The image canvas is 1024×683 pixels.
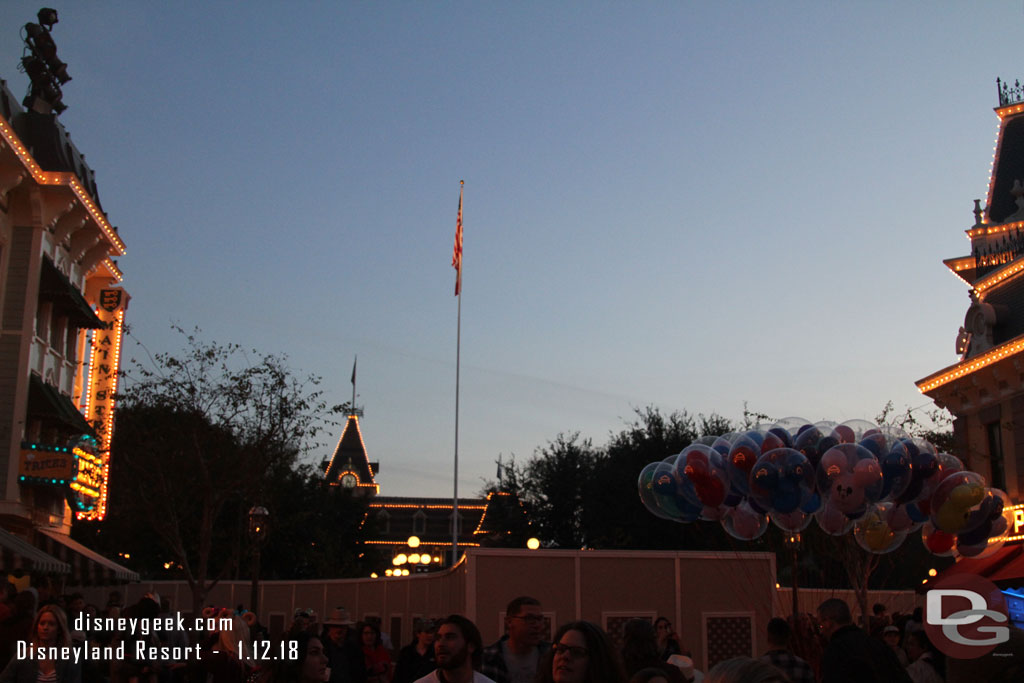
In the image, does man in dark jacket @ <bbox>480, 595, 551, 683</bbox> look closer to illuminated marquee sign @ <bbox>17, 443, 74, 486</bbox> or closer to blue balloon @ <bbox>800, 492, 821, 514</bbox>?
blue balloon @ <bbox>800, 492, 821, 514</bbox>

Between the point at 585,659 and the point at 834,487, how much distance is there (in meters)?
9.73

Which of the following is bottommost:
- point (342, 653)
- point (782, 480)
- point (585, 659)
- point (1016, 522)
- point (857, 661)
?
point (342, 653)

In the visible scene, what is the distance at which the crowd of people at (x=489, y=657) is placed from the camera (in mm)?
4867

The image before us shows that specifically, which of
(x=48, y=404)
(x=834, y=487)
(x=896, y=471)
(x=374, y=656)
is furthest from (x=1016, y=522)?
(x=48, y=404)

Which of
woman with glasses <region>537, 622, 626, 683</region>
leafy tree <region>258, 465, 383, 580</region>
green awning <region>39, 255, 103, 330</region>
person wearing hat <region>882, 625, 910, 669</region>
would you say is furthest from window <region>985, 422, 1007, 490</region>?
leafy tree <region>258, 465, 383, 580</region>

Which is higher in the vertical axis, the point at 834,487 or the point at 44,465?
the point at 44,465

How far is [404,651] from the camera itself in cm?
1030

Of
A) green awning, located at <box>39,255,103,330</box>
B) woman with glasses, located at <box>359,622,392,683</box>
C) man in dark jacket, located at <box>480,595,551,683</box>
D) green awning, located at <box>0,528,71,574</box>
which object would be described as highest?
green awning, located at <box>39,255,103,330</box>

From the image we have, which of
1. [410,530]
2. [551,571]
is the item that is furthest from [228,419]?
[410,530]

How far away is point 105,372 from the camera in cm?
2806

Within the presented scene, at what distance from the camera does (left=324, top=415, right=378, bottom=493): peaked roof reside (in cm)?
10033

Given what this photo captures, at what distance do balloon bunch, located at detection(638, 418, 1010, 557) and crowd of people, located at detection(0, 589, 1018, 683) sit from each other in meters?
2.69

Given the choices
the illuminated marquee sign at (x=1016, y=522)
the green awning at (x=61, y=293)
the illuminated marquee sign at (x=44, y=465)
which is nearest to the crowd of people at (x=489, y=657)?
the illuminated marquee sign at (x=1016, y=522)

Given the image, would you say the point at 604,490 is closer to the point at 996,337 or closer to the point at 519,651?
the point at 996,337
